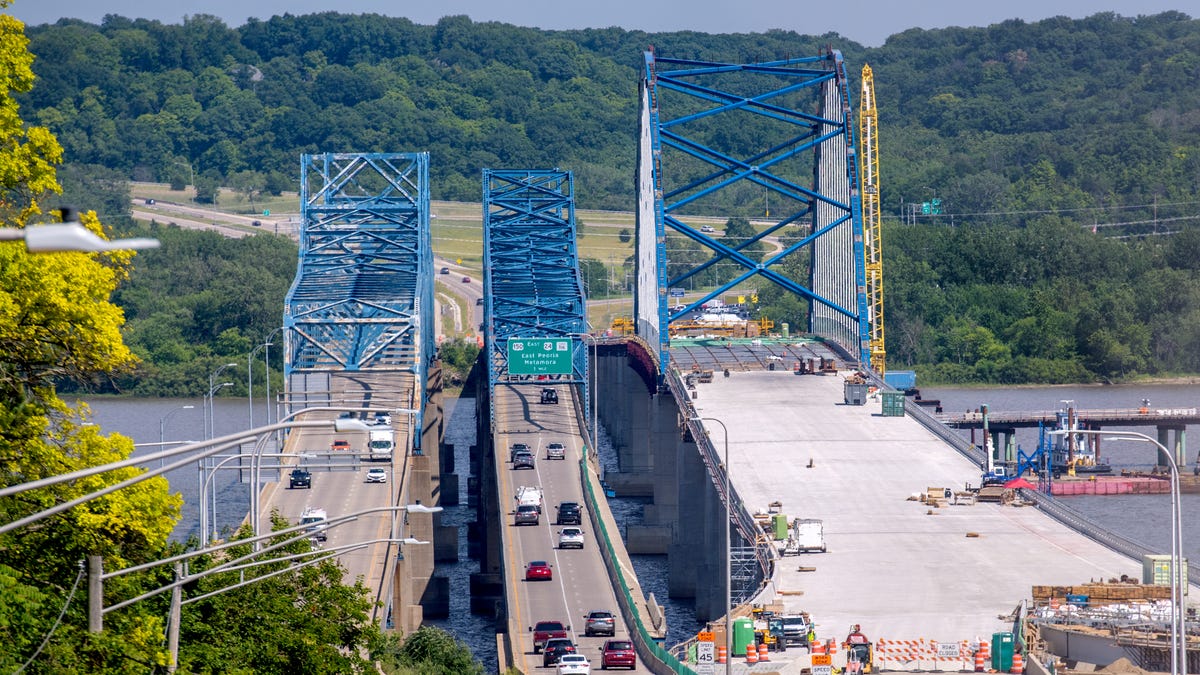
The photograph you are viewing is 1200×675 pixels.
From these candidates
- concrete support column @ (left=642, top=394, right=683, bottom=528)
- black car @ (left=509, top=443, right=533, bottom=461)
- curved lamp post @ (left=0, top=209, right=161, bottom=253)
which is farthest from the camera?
concrete support column @ (left=642, top=394, right=683, bottom=528)

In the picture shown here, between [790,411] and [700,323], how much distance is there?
5287 centimetres

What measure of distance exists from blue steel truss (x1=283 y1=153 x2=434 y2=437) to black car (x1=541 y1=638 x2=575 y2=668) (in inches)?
2349

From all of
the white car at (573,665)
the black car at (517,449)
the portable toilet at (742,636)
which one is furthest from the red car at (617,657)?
the black car at (517,449)

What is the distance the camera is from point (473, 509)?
504 ft

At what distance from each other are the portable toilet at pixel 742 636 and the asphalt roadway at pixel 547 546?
137 inches

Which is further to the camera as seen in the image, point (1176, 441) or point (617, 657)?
point (1176, 441)

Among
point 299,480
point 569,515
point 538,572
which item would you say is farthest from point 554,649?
point 299,480

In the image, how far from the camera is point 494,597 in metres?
115

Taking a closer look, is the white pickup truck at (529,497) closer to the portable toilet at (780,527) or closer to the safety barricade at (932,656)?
the portable toilet at (780,527)

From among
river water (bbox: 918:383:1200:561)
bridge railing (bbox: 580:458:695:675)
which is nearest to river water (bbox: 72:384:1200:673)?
river water (bbox: 918:383:1200:561)

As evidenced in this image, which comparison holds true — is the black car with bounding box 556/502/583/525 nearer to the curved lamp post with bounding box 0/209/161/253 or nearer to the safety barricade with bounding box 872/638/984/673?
the safety barricade with bounding box 872/638/984/673

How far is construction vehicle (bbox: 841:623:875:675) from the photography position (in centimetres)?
6494

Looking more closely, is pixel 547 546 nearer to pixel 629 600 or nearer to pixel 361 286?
pixel 629 600

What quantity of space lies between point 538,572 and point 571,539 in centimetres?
795
